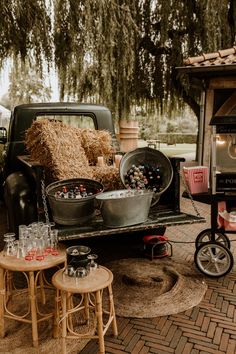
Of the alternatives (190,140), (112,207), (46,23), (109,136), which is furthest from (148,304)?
(190,140)

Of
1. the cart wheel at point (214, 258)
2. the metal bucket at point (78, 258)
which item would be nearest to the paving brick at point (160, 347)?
the metal bucket at point (78, 258)

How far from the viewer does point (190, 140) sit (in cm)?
3575

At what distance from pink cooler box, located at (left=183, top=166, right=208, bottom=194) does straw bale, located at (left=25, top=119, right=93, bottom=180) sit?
1309mm

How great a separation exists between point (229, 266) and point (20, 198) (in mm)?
2667

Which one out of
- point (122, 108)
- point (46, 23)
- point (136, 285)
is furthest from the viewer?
point (122, 108)

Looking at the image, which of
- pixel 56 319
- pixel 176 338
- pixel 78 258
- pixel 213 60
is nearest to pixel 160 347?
pixel 176 338

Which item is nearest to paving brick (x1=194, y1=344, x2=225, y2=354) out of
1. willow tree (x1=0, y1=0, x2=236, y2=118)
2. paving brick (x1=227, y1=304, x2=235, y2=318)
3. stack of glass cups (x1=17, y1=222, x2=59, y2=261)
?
paving brick (x1=227, y1=304, x2=235, y2=318)

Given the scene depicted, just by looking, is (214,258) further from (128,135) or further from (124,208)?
(128,135)

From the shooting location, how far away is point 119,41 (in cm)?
955

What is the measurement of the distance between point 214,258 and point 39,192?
2.30 m

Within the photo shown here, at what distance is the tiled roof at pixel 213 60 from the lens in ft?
21.9

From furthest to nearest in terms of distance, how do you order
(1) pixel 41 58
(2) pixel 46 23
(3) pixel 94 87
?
(3) pixel 94 87 → (1) pixel 41 58 → (2) pixel 46 23

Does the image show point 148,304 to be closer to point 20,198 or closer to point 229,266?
point 229,266

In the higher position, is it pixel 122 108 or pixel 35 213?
pixel 122 108
